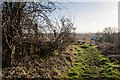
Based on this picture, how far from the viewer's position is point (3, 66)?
13.6 m

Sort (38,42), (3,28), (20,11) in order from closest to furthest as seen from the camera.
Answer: (3,28) → (20,11) → (38,42)

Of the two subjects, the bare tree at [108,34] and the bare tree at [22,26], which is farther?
the bare tree at [108,34]

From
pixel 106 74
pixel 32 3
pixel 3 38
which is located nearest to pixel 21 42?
pixel 3 38

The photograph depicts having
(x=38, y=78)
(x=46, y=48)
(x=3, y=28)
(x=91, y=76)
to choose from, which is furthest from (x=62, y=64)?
(x=3, y=28)

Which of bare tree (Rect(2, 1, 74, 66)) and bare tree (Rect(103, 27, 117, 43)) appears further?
bare tree (Rect(103, 27, 117, 43))

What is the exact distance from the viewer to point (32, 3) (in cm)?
1430

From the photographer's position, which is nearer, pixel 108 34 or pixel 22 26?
pixel 22 26

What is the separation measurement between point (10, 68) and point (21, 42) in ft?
7.31

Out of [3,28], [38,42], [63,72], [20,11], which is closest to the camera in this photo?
[3,28]

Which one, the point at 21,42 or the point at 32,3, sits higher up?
the point at 32,3

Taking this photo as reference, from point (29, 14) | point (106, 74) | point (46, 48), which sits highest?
point (29, 14)

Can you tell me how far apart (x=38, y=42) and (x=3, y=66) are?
416cm

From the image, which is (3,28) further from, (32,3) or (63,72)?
(63,72)

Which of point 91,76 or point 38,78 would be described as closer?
point 38,78
